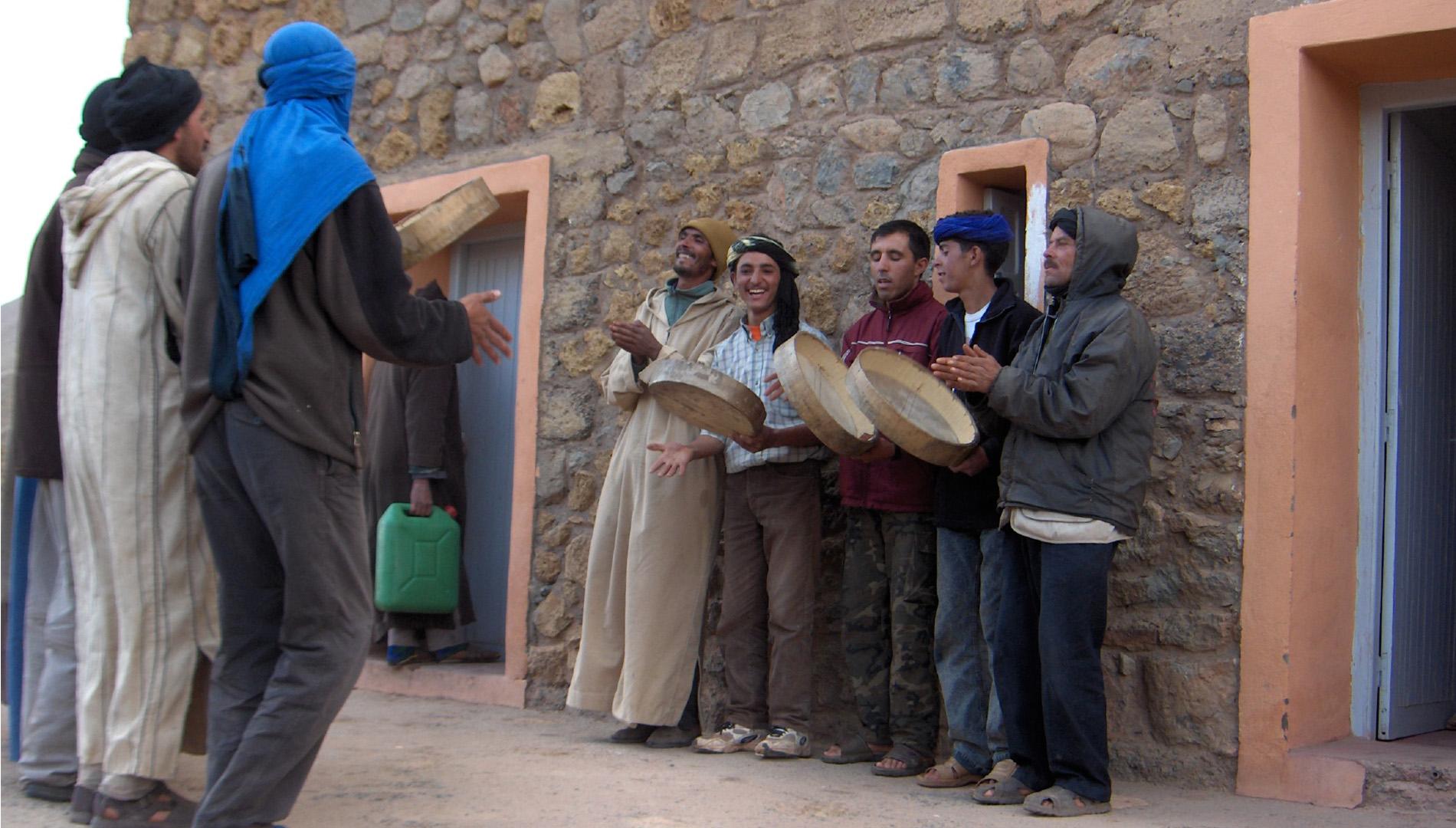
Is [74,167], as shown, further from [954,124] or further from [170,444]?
[954,124]

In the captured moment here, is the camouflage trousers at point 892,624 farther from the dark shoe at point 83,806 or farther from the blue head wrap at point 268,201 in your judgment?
the dark shoe at point 83,806

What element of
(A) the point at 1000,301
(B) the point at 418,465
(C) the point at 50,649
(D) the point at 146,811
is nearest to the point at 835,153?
(A) the point at 1000,301

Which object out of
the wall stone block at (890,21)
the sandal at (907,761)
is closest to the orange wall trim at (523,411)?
the wall stone block at (890,21)

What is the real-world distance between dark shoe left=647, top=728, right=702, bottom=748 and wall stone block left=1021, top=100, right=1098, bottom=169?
2.38 metres

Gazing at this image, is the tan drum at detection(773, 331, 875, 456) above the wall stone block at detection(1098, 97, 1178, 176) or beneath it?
beneath

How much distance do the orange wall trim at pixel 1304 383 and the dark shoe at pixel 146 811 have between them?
9.52 ft

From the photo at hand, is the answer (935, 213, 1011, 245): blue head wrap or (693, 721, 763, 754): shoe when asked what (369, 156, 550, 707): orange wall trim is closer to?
(693, 721, 763, 754): shoe

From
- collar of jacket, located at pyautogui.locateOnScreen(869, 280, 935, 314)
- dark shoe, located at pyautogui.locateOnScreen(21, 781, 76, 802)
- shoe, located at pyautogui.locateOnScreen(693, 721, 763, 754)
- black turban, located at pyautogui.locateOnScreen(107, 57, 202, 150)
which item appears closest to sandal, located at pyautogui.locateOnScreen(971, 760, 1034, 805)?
shoe, located at pyautogui.locateOnScreen(693, 721, 763, 754)

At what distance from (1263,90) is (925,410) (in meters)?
1.44

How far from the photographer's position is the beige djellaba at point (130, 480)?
10.8ft

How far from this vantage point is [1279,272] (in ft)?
13.4

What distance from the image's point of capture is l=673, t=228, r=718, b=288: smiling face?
512 cm

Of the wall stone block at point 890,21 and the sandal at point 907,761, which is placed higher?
the wall stone block at point 890,21

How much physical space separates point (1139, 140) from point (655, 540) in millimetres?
2133
